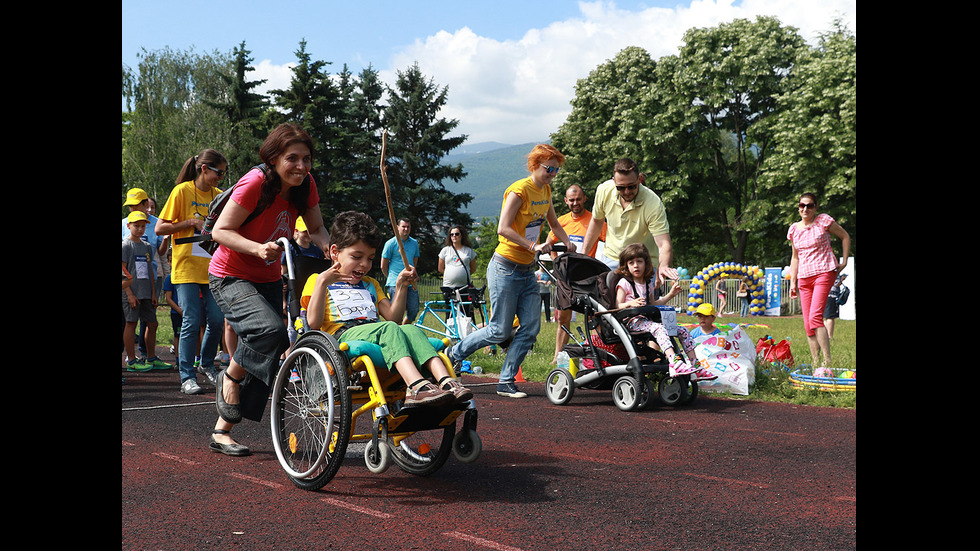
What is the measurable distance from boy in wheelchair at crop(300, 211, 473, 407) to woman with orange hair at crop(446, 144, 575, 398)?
2937 millimetres

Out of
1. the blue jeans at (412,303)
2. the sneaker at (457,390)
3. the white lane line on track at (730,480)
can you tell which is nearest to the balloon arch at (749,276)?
the blue jeans at (412,303)

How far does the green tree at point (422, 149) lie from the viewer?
152ft

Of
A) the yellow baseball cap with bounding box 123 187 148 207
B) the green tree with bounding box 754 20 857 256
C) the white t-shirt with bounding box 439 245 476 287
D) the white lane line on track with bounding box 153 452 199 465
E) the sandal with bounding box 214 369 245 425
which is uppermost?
the green tree with bounding box 754 20 857 256

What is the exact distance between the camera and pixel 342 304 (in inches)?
179

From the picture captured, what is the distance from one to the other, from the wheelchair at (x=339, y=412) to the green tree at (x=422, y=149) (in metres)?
41.4

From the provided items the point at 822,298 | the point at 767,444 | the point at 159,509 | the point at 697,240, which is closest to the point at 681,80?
the point at 697,240

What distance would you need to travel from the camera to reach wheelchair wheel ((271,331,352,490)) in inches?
154

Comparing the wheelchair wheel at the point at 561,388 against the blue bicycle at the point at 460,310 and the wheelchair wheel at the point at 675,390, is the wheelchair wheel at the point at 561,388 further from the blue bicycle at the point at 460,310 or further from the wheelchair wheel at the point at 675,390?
the blue bicycle at the point at 460,310

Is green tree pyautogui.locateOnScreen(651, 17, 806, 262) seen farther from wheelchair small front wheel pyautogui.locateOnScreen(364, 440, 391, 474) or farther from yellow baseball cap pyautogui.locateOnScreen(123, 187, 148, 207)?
wheelchair small front wheel pyautogui.locateOnScreen(364, 440, 391, 474)

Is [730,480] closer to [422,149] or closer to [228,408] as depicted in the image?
[228,408]

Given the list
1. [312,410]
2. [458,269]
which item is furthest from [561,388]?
[458,269]

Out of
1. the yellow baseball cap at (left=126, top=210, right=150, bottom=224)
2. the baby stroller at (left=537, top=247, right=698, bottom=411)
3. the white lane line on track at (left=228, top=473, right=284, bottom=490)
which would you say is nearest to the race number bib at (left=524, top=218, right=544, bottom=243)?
the baby stroller at (left=537, top=247, right=698, bottom=411)

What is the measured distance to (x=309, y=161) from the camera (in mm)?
4707
